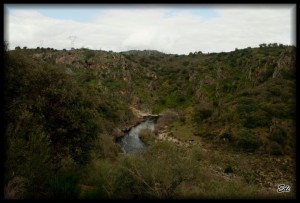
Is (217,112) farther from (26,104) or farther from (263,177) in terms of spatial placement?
(26,104)

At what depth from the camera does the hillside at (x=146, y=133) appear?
11266 millimetres

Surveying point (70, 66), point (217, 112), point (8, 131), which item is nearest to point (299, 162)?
point (8, 131)

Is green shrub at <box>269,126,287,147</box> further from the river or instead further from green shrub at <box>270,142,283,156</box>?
the river

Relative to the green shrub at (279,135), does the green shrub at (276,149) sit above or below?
below

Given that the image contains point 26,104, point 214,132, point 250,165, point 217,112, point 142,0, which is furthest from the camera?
point 217,112

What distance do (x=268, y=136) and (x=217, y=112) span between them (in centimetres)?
889

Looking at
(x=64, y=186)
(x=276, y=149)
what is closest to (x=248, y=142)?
(x=276, y=149)

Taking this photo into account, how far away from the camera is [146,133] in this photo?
111 feet

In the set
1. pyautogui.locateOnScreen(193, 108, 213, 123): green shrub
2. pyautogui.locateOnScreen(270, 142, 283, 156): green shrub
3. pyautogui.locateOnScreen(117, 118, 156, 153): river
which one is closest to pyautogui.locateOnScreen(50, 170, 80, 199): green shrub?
pyautogui.locateOnScreen(117, 118, 156, 153): river

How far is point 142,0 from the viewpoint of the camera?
3494 mm

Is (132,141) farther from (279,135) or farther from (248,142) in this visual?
(279,135)

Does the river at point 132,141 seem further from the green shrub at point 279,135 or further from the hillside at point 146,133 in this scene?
the green shrub at point 279,135

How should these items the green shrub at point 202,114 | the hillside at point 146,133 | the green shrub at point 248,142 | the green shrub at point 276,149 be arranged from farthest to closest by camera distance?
the green shrub at point 202,114
the green shrub at point 248,142
the green shrub at point 276,149
the hillside at point 146,133

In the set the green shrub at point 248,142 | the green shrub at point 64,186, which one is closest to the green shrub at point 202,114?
the green shrub at point 248,142
